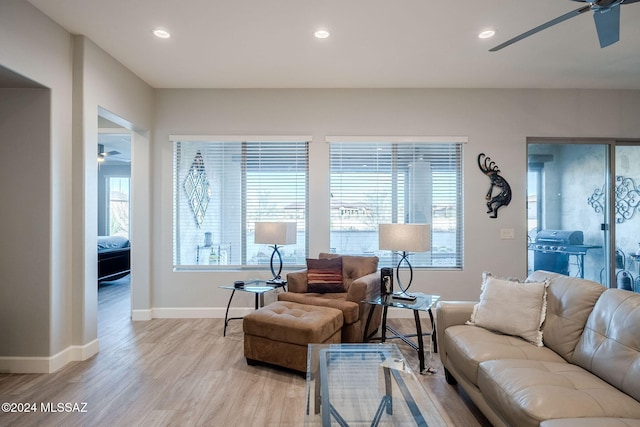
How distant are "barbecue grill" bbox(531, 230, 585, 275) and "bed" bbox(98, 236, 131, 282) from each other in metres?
6.88

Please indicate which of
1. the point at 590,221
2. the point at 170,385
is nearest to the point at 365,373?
the point at 170,385

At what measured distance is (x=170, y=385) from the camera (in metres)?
2.47

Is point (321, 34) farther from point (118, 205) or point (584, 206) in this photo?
point (118, 205)

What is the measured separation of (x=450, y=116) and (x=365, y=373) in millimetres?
3407

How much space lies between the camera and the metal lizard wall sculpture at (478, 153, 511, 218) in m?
4.06

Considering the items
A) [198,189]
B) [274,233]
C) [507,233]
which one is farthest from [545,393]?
[198,189]

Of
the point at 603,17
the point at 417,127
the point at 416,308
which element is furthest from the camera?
the point at 417,127

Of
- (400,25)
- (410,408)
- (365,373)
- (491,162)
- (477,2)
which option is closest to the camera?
(410,408)

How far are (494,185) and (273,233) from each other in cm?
287

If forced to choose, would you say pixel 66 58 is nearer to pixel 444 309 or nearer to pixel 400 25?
pixel 400 25

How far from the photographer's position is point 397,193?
419cm

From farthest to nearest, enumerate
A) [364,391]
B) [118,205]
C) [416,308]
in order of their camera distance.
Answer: [118,205] → [416,308] → [364,391]

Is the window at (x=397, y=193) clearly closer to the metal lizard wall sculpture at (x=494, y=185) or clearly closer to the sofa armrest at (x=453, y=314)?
the metal lizard wall sculpture at (x=494, y=185)

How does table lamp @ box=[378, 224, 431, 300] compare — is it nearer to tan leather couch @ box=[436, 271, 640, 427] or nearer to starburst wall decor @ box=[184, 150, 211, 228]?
tan leather couch @ box=[436, 271, 640, 427]
